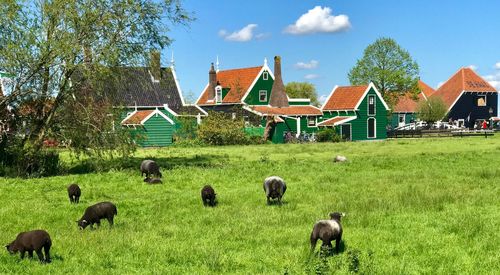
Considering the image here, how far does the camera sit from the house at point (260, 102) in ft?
206

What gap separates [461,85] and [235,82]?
43.3 m

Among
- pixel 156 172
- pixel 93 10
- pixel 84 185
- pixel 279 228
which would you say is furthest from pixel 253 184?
pixel 93 10

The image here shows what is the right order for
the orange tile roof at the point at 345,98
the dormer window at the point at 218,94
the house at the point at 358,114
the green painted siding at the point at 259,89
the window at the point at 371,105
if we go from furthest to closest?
the dormer window at the point at 218,94 → the window at the point at 371,105 → the orange tile roof at the point at 345,98 → the green painted siding at the point at 259,89 → the house at the point at 358,114

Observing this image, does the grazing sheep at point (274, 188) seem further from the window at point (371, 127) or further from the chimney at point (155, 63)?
the window at point (371, 127)

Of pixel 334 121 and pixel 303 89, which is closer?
pixel 334 121

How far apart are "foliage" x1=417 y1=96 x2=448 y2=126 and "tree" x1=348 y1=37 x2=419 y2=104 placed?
573 centimetres

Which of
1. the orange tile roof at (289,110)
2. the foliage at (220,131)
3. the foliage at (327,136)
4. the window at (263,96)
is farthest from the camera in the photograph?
the window at (263,96)

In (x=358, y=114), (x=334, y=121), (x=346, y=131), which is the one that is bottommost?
(x=346, y=131)

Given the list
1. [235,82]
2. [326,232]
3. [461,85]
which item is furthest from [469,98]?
[326,232]

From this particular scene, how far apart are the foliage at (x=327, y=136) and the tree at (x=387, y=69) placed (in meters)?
20.8

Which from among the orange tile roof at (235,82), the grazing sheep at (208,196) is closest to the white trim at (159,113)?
the orange tile roof at (235,82)

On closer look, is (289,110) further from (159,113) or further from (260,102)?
(159,113)

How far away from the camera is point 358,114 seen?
67.5 m

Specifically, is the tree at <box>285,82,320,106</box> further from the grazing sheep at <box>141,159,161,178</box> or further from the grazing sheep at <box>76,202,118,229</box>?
the grazing sheep at <box>76,202,118,229</box>
